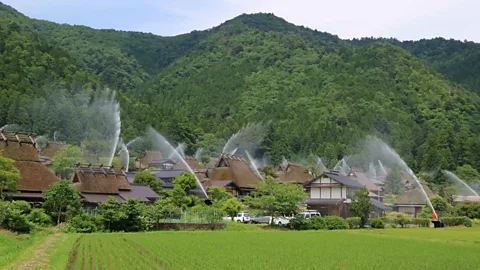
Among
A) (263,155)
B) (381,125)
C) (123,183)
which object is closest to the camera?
(123,183)

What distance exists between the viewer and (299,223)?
49250 millimetres

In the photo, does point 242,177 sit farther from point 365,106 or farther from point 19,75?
point 365,106

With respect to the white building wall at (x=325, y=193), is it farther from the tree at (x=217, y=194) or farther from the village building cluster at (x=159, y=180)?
the tree at (x=217, y=194)

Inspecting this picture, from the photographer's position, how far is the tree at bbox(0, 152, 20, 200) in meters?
40.2

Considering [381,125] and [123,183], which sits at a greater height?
[381,125]

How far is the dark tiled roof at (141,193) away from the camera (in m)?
51.9

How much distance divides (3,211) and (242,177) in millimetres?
40690

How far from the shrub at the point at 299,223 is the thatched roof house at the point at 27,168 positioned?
20696mm

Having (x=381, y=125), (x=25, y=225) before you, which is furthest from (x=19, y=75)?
(x=381, y=125)

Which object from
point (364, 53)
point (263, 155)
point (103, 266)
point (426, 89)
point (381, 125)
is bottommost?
point (103, 266)

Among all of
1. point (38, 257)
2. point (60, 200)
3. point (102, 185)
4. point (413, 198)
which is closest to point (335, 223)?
point (102, 185)

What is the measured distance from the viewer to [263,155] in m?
119

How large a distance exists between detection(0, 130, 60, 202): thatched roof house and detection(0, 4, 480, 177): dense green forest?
1751 inches

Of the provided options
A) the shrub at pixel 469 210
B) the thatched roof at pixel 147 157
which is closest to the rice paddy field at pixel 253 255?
the shrub at pixel 469 210
